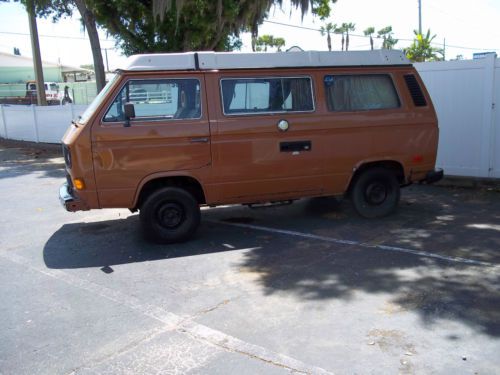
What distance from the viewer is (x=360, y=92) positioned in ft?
23.2

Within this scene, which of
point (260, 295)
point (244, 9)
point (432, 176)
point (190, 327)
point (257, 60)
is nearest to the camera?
point (190, 327)

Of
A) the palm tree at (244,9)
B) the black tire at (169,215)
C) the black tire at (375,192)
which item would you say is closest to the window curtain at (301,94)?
the black tire at (375,192)

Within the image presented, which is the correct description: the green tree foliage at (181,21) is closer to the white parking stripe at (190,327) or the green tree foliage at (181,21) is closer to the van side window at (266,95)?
the van side window at (266,95)

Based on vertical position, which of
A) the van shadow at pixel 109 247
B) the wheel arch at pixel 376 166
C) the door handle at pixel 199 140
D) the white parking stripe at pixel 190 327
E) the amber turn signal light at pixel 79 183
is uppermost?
the door handle at pixel 199 140

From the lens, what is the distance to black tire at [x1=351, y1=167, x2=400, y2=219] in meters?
7.31

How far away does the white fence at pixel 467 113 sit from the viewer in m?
9.15

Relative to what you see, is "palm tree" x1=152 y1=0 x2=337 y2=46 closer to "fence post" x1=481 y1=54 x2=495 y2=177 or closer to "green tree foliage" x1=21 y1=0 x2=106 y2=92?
"green tree foliage" x1=21 y1=0 x2=106 y2=92

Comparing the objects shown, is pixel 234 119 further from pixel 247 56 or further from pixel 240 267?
pixel 240 267

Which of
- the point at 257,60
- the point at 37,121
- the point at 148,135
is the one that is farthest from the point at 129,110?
the point at 37,121

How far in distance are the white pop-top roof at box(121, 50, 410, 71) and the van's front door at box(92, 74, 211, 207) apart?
0.57 ft

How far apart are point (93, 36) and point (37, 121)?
5.40m

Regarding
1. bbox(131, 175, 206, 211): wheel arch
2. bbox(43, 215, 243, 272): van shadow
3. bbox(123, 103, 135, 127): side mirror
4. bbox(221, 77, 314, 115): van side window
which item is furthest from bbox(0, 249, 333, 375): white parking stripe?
bbox(221, 77, 314, 115): van side window

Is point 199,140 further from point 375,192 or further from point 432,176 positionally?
point 432,176

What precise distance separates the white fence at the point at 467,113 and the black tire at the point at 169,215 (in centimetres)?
559
